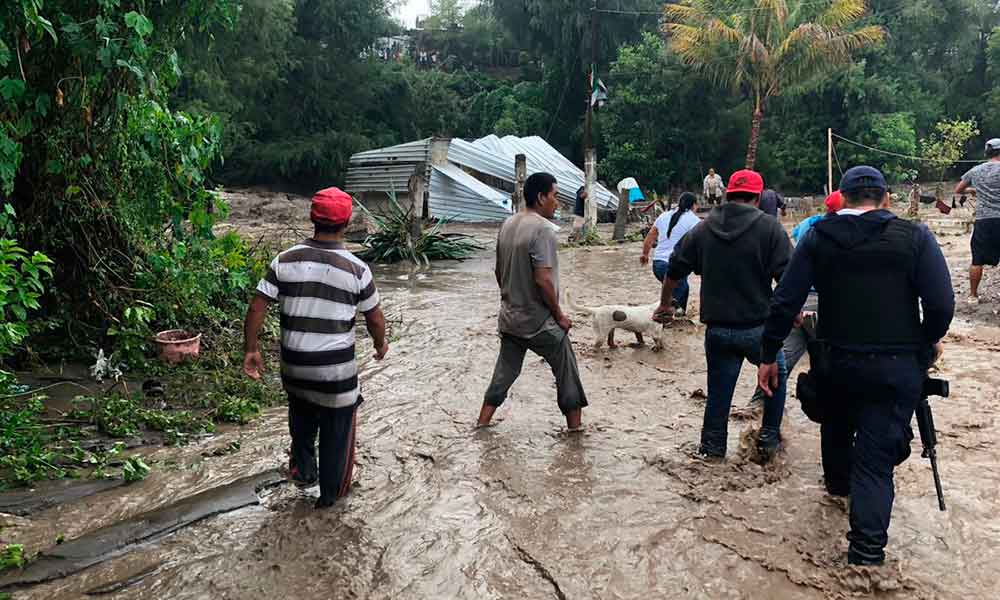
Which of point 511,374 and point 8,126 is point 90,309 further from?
point 511,374

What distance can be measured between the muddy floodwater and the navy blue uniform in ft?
1.32

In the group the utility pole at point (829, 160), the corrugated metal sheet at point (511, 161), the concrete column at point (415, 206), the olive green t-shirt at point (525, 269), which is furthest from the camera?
the corrugated metal sheet at point (511, 161)

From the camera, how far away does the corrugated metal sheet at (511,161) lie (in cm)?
2736

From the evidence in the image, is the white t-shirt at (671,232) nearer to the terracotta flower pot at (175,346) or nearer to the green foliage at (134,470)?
the terracotta flower pot at (175,346)

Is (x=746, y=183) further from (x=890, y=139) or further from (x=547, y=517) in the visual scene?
(x=890, y=139)

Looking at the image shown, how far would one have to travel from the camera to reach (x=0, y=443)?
4781mm

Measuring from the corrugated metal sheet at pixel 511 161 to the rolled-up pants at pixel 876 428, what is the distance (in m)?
23.7

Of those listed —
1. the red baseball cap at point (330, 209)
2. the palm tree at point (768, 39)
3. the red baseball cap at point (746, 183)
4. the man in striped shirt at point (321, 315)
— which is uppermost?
the palm tree at point (768, 39)

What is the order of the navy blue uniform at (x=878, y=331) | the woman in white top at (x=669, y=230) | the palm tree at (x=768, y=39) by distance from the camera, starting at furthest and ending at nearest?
the palm tree at (x=768, y=39) → the woman in white top at (x=669, y=230) → the navy blue uniform at (x=878, y=331)

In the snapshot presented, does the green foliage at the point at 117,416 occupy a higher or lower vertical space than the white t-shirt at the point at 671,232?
lower

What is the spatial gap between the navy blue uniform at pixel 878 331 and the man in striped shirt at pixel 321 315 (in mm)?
2357

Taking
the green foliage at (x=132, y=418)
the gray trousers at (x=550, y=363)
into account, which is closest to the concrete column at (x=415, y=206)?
the green foliage at (x=132, y=418)

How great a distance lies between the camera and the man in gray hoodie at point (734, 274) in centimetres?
477

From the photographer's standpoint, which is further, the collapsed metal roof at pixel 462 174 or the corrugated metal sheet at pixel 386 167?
the corrugated metal sheet at pixel 386 167
